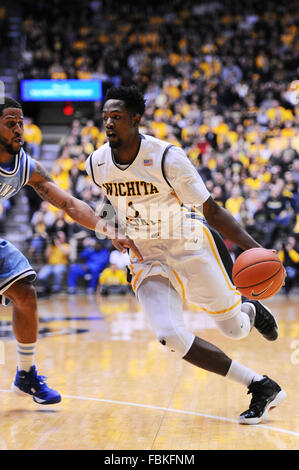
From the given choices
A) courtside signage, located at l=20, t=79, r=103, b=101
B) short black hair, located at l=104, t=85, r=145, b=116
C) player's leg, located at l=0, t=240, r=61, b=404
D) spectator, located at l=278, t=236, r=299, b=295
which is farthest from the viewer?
courtside signage, located at l=20, t=79, r=103, b=101

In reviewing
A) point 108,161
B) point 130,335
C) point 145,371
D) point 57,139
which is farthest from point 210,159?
point 108,161

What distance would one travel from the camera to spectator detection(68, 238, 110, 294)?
37.8ft

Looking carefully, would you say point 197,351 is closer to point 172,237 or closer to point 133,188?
point 172,237

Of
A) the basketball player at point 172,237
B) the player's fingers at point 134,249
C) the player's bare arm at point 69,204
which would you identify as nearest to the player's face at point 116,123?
the basketball player at point 172,237

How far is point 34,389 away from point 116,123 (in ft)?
5.68

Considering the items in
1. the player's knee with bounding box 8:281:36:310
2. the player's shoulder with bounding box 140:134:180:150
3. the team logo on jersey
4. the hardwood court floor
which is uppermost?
the player's shoulder with bounding box 140:134:180:150

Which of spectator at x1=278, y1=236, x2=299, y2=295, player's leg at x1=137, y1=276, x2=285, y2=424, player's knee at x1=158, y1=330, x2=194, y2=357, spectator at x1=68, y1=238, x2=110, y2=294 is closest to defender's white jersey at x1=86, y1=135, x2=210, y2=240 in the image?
player's leg at x1=137, y1=276, x2=285, y2=424

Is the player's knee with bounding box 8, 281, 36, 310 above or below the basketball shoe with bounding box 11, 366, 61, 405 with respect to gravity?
above

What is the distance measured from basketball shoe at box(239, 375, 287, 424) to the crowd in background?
6.91 meters

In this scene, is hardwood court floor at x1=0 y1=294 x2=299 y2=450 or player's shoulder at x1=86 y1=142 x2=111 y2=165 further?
player's shoulder at x1=86 y1=142 x2=111 y2=165

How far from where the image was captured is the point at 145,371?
4973 millimetres

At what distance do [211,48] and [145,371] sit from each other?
1215cm

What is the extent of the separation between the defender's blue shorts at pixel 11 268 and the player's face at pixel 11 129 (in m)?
0.61

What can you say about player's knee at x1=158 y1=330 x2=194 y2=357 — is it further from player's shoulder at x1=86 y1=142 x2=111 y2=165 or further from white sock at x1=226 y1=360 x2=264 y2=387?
player's shoulder at x1=86 y1=142 x2=111 y2=165
